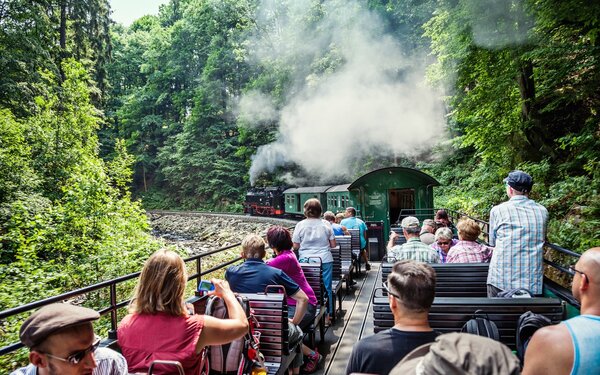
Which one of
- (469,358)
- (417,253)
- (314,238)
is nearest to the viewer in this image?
(469,358)

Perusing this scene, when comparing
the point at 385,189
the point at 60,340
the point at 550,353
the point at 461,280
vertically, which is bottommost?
the point at 461,280

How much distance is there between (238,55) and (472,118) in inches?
1438

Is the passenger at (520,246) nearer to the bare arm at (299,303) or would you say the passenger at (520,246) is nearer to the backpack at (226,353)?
the bare arm at (299,303)

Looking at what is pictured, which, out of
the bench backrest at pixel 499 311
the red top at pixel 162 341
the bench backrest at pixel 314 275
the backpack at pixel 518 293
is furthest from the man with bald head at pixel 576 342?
the bench backrest at pixel 314 275

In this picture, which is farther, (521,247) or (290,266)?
(290,266)

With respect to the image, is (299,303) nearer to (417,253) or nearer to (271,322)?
(271,322)

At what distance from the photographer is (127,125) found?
49.3m

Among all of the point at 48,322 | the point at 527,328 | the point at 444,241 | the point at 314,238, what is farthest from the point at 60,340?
the point at 444,241

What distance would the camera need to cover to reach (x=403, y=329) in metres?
1.76

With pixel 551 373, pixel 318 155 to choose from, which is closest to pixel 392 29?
pixel 318 155

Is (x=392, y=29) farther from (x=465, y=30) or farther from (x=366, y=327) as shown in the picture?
(x=366, y=327)

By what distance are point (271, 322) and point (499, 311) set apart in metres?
1.75

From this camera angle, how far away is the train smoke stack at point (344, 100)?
91.3 feet

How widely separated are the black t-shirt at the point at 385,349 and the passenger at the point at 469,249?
2622mm
